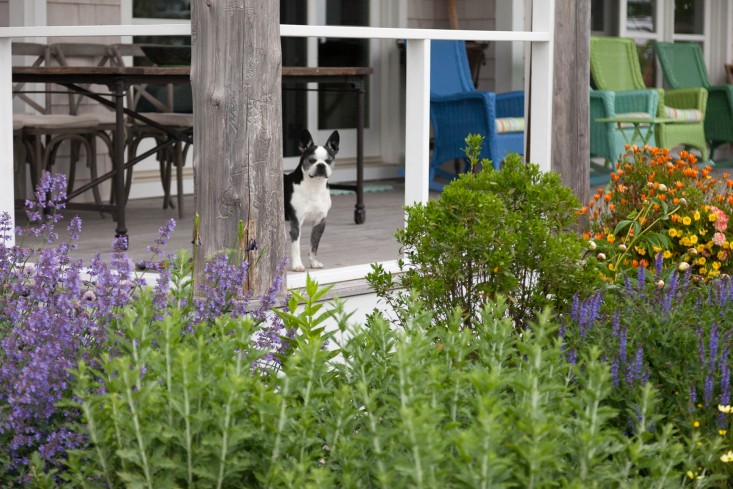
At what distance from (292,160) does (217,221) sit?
460 cm

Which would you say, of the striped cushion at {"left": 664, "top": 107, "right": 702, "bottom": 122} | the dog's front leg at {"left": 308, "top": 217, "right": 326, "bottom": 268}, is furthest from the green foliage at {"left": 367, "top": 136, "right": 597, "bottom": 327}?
the striped cushion at {"left": 664, "top": 107, "right": 702, "bottom": 122}

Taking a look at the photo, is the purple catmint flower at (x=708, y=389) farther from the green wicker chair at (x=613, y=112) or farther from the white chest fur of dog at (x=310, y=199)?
the green wicker chair at (x=613, y=112)

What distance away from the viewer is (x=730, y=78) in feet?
36.8

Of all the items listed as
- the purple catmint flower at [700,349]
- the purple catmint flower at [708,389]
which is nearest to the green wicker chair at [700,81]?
the purple catmint flower at [700,349]

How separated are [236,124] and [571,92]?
2.12 meters

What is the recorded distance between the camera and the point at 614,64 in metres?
9.38

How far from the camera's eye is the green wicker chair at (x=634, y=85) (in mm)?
9125

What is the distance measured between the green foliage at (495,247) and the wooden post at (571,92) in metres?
1.73

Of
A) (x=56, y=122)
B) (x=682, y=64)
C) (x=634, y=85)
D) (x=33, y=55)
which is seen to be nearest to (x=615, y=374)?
(x=56, y=122)

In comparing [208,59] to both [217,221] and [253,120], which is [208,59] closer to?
[253,120]

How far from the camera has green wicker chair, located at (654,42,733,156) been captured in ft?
33.8

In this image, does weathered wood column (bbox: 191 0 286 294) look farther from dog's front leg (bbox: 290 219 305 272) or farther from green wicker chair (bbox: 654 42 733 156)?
green wicker chair (bbox: 654 42 733 156)

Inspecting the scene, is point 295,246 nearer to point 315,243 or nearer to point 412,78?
point 315,243

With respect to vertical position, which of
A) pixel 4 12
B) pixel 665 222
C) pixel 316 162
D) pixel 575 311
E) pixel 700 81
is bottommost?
pixel 575 311
